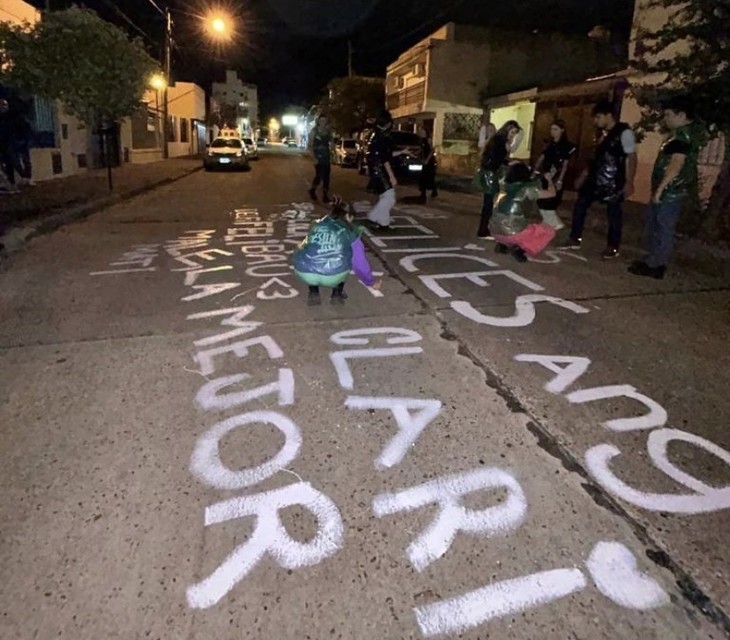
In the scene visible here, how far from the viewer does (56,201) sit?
11.1 metres

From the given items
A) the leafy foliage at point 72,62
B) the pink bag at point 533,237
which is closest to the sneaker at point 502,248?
the pink bag at point 533,237

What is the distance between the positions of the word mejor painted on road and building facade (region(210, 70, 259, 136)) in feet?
207

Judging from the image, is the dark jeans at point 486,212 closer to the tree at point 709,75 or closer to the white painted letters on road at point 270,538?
the tree at point 709,75

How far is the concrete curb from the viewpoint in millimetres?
7480

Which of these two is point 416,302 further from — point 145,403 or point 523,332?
point 145,403

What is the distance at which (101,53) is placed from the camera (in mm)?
13211

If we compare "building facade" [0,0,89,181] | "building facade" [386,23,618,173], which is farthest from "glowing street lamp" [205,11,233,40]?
"building facade" [386,23,618,173]

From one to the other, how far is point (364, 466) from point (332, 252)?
94.8 inches

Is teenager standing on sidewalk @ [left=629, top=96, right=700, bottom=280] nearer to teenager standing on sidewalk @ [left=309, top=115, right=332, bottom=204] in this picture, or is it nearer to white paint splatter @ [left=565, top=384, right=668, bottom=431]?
white paint splatter @ [left=565, top=384, right=668, bottom=431]

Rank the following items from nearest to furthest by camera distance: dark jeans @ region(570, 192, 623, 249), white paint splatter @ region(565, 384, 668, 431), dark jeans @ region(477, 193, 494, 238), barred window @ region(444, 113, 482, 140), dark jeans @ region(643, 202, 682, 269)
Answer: white paint splatter @ region(565, 384, 668, 431) → dark jeans @ region(643, 202, 682, 269) → dark jeans @ region(570, 192, 623, 249) → dark jeans @ region(477, 193, 494, 238) → barred window @ region(444, 113, 482, 140)

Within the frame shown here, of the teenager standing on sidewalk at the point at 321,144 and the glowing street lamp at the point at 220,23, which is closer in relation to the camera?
the teenager standing on sidewalk at the point at 321,144

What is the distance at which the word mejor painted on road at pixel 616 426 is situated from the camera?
2.48 m

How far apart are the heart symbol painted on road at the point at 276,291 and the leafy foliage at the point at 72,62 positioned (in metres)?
10.4

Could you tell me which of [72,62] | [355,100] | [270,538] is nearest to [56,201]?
[72,62]
